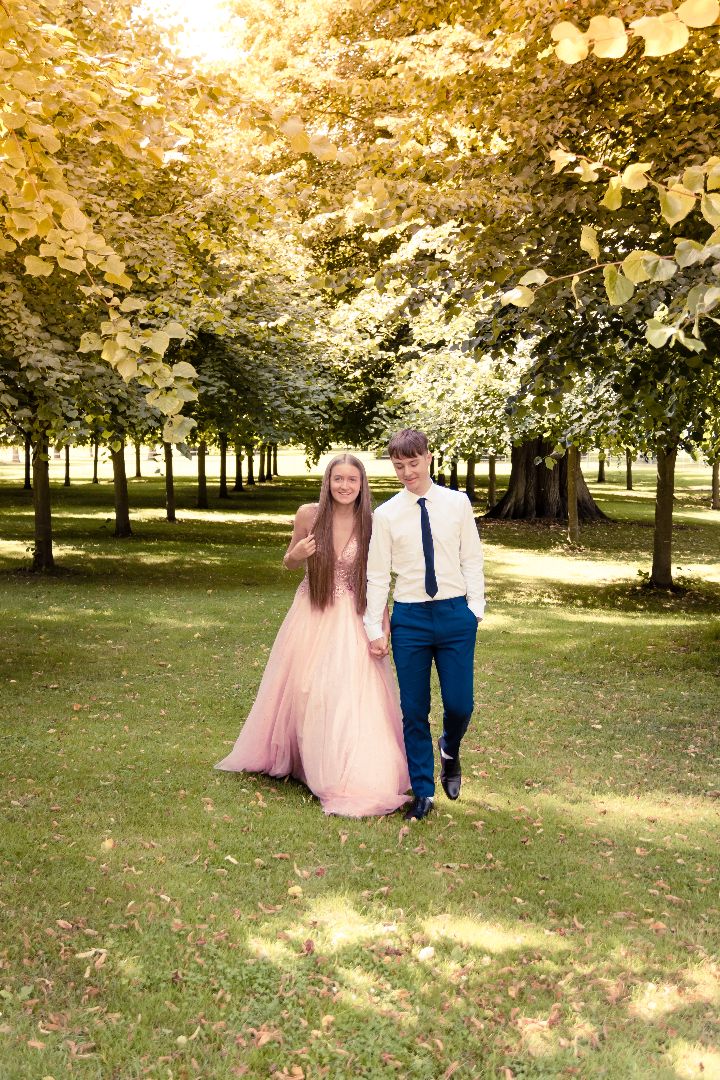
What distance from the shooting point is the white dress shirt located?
5832 millimetres

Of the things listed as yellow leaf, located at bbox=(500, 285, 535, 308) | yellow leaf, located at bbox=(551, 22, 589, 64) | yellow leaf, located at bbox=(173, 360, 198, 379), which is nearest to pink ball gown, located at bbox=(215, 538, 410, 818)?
yellow leaf, located at bbox=(173, 360, 198, 379)

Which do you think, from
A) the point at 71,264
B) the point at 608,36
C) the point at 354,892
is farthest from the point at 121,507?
the point at 608,36

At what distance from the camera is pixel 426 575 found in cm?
577

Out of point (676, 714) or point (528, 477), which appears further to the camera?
point (528, 477)

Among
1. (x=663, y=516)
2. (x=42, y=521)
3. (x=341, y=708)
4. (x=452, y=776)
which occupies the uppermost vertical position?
(x=663, y=516)

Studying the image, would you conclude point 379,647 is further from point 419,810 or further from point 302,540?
point 419,810

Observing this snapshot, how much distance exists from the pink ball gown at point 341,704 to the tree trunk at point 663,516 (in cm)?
1055

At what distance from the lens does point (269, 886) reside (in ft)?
17.0

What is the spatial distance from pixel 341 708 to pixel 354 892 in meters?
1.41

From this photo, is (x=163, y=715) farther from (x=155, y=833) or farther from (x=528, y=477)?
(x=528, y=477)

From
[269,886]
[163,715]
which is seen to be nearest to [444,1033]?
[269,886]

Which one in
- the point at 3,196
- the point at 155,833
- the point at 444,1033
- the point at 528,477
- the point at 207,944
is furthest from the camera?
the point at 528,477

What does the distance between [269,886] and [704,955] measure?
206cm

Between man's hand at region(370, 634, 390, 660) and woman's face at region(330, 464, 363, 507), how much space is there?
2.93 ft
